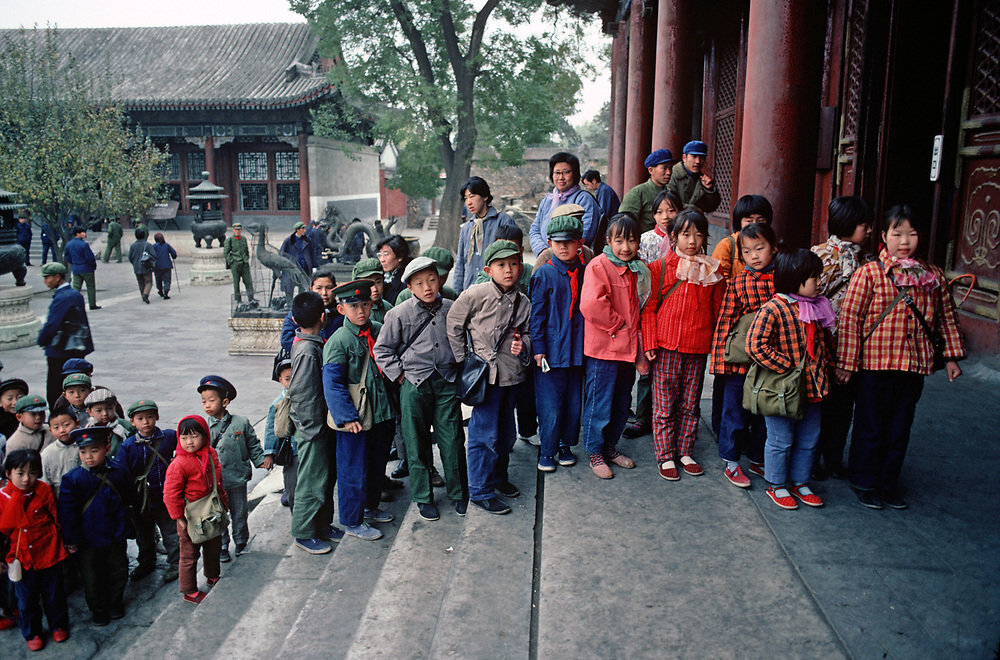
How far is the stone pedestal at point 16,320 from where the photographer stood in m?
10.6

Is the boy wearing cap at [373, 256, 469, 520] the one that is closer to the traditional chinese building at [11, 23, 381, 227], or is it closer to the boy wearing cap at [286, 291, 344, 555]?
the boy wearing cap at [286, 291, 344, 555]

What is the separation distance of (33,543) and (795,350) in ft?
12.7

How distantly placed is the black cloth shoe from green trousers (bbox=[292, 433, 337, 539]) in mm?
910

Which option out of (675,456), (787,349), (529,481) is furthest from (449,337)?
(787,349)

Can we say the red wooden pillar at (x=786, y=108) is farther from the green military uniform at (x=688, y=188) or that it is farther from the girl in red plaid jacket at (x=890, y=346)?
the green military uniform at (x=688, y=188)

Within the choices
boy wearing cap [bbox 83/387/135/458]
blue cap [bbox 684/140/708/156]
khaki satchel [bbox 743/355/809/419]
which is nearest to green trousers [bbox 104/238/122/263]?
boy wearing cap [bbox 83/387/135/458]

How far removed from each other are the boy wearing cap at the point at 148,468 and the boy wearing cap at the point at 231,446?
Result: 275 millimetres

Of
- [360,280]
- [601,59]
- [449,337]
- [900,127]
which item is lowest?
[449,337]

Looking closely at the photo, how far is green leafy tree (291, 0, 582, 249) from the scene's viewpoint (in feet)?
62.7

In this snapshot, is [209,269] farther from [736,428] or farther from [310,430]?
[736,428]

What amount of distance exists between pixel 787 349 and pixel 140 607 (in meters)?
3.80

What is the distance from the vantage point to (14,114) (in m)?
17.4

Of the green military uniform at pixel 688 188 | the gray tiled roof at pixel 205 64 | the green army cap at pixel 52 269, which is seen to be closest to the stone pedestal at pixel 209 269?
the gray tiled roof at pixel 205 64

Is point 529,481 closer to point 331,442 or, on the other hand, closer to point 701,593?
point 331,442
